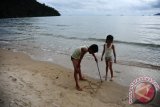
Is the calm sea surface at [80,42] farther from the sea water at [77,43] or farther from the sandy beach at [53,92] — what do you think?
the sandy beach at [53,92]

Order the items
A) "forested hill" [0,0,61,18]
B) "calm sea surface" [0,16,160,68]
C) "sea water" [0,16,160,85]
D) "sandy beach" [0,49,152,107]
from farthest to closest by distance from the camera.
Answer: "forested hill" [0,0,61,18]
"calm sea surface" [0,16,160,68]
"sea water" [0,16,160,85]
"sandy beach" [0,49,152,107]

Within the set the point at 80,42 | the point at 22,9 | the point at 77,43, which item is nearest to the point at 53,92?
the point at 77,43

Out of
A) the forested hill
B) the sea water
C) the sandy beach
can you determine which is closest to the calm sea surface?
the sea water

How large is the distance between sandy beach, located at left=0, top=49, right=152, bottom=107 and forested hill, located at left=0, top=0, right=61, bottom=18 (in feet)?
343

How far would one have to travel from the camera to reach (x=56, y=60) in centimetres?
1368

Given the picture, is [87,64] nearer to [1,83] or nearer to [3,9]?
[1,83]

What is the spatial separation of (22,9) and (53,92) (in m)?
140

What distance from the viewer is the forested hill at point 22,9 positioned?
11619cm

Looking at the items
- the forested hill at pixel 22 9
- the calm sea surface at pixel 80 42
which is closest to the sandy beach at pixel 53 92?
the calm sea surface at pixel 80 42

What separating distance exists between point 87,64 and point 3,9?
110m

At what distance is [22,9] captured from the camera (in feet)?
462

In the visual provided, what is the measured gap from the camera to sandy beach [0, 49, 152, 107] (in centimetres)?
635

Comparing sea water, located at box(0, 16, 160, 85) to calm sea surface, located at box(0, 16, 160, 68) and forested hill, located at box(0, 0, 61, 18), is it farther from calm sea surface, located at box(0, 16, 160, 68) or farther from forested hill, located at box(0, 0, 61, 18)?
forested hill, located at box(0, 0, 61, 18)

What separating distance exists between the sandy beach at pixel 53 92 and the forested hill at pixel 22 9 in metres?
105
